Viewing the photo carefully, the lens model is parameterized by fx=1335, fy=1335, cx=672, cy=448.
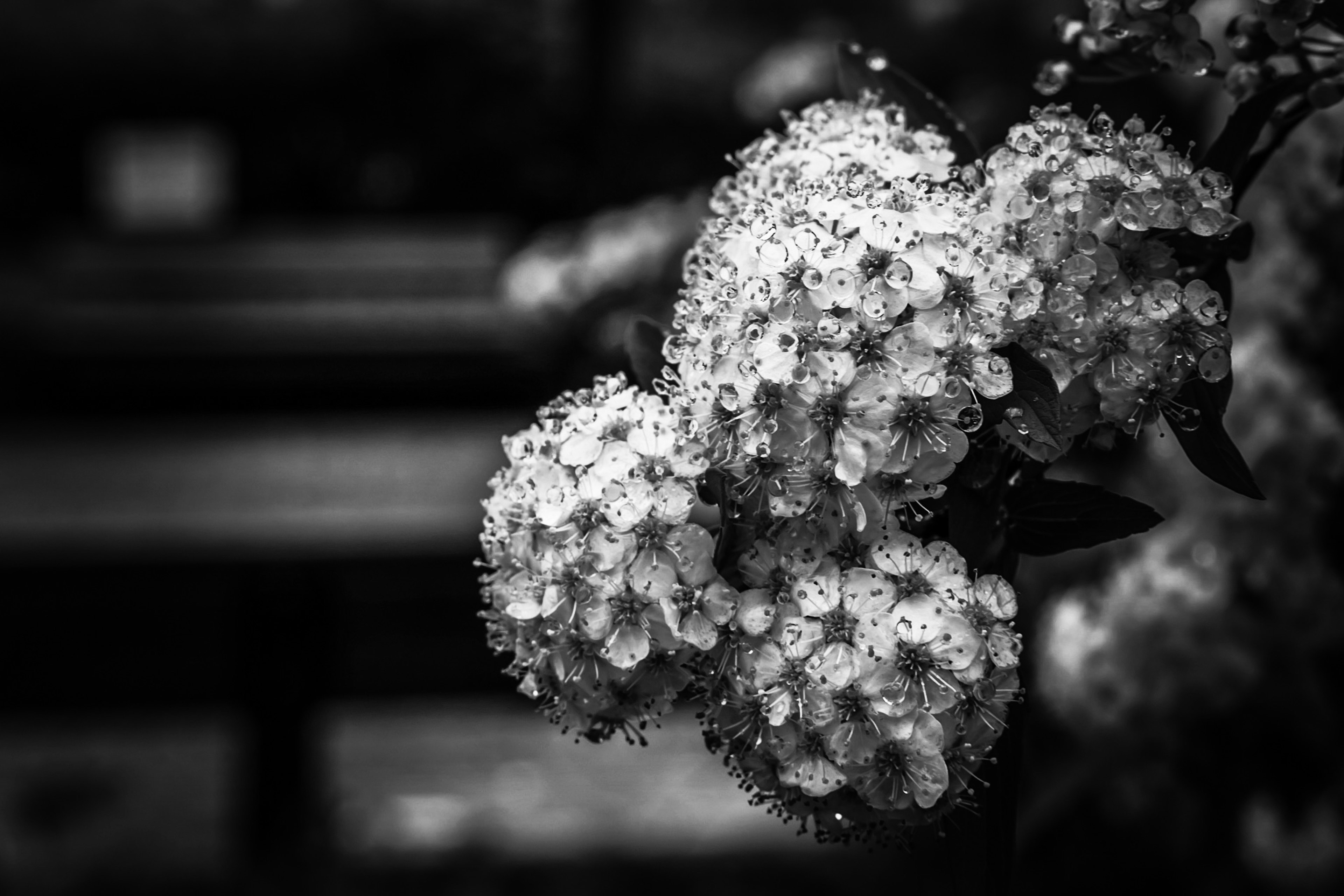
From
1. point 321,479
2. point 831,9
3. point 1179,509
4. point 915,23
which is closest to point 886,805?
point 1179,509

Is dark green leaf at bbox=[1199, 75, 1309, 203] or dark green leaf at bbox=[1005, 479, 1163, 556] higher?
dark green leaf at bbox=[1199, 75, 1309, 203]

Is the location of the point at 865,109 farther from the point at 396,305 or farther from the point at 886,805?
the point at 396,305

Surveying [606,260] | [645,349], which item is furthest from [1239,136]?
[606,260]

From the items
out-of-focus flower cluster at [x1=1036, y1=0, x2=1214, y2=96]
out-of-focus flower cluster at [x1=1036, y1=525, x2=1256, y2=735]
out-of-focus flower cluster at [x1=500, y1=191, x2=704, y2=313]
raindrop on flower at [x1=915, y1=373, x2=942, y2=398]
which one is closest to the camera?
raindrop on flower at [x1=915, y1=373, x2=942, y2=398]

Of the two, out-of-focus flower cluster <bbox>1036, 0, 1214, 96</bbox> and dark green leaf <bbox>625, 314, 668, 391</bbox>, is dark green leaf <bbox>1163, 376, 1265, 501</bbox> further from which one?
dark green leaf <bbox>625, 314, 668, 391</bbox>

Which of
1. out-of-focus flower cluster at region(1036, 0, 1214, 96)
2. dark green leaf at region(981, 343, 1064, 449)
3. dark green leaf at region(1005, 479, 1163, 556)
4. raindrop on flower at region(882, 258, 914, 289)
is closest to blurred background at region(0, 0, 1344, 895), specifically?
dark green leaf at region(1005, 479, 1163, 556)

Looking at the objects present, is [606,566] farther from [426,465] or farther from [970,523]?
[426,465]
